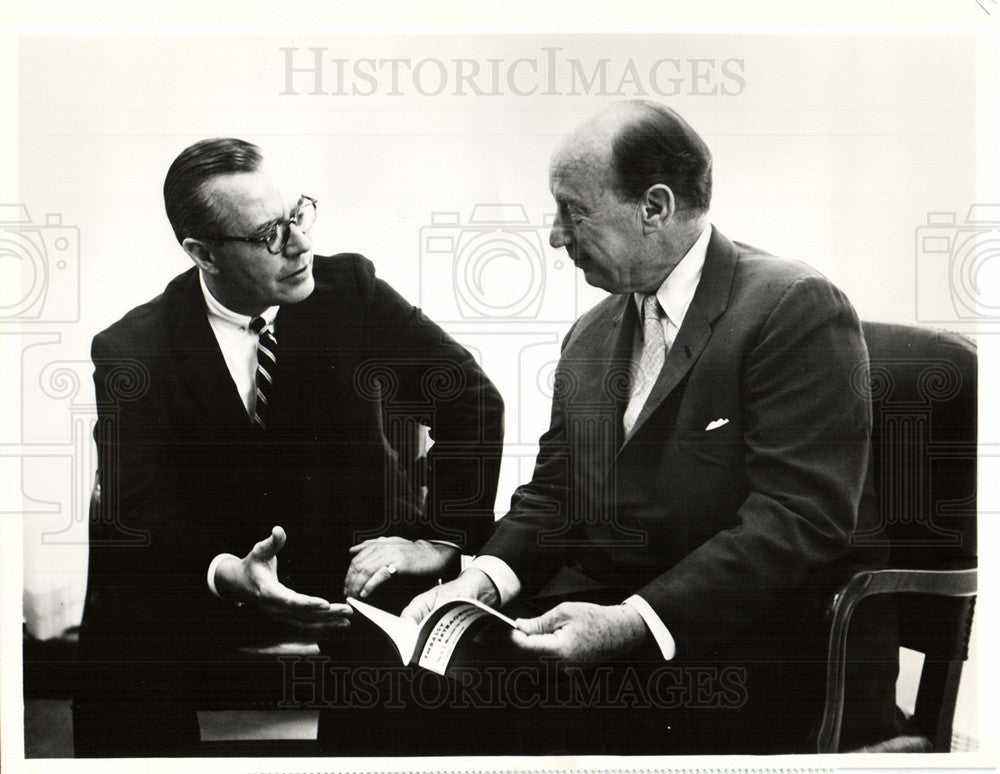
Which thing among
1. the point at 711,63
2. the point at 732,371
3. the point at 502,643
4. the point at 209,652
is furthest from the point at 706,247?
the point at 209,652

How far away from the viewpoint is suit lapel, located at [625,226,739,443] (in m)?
2.66

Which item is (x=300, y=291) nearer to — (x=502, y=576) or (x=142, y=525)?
(x=142, y=525)

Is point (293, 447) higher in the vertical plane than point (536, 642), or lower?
higher

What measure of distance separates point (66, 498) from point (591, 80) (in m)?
2.04

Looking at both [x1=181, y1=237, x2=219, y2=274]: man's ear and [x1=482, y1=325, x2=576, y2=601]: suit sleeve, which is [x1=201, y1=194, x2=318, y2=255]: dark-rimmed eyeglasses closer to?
[x1=181, y1=237, x2=219, y2=274]: man's ear

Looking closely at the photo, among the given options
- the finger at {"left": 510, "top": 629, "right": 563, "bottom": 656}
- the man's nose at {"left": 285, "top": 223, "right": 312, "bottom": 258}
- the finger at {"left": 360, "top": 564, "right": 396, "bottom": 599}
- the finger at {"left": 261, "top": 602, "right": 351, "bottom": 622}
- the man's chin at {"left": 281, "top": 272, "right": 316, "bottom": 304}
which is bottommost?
the finger at {"left": 510, "top": 629, "right": 563, "bottom": 656}

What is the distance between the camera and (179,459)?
2.77 metres

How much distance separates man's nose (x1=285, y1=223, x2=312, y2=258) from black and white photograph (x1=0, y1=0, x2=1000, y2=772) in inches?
0.5

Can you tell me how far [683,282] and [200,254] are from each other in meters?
1.44

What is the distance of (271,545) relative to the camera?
276 cm

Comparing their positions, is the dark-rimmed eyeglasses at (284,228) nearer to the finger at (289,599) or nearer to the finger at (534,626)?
the finger at (289,599)

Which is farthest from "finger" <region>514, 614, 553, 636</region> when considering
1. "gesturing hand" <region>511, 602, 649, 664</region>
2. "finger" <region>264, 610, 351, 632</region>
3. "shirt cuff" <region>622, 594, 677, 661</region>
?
"finger" <region>264, 610, 351, 632</region>

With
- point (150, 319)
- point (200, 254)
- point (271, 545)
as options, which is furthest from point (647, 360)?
point (150, 319)

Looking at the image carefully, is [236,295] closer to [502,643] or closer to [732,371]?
[502,643]
